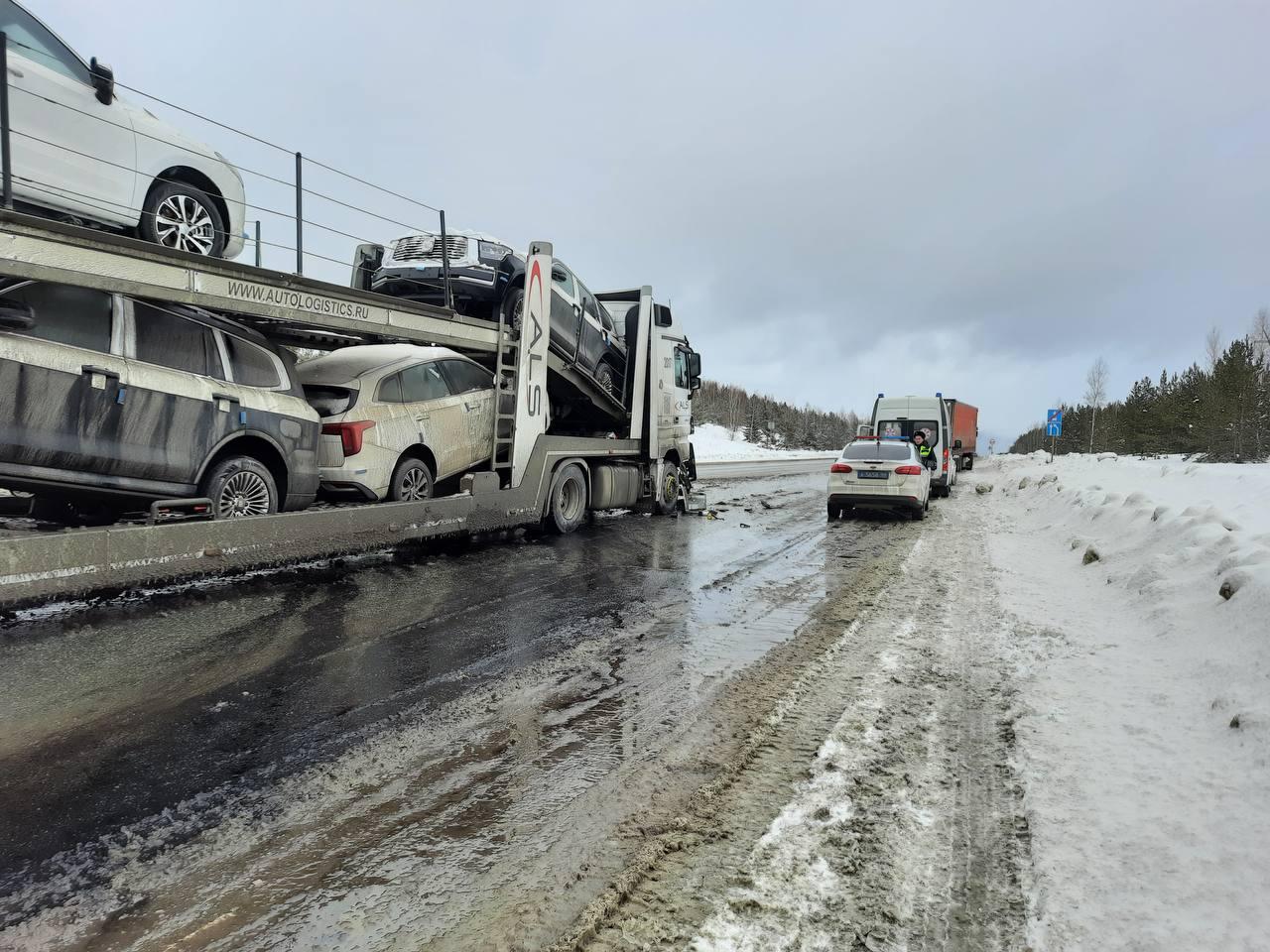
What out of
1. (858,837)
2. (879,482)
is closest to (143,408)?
(858,837)

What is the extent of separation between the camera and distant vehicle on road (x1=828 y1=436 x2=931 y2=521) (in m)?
12.4

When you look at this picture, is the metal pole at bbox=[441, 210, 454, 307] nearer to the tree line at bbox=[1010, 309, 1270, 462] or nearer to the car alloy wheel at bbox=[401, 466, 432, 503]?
the car alloy wheel at bbox=[401, 466, 432, 503]

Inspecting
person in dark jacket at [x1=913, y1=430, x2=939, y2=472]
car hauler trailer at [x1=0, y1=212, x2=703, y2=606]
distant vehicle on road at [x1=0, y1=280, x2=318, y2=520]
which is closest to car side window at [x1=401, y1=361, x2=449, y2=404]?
car hauler trailer at [x1=0, y1=212, x2=703, y2=606]

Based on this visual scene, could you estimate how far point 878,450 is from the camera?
1288cm

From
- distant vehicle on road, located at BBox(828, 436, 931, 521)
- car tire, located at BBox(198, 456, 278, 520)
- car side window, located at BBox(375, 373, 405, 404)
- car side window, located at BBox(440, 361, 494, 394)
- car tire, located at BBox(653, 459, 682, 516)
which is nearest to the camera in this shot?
car tire, located at BBox(198, 456, 278, 520)

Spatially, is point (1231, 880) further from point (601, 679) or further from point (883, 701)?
point (601, 679)

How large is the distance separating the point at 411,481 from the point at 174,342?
2677 mm

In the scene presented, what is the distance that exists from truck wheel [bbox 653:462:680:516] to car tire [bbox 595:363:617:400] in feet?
6.03

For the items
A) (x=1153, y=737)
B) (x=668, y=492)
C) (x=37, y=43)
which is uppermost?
(x=37, y=43)

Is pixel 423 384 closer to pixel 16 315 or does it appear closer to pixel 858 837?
pixel 16 315

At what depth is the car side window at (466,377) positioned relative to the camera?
26.6ft

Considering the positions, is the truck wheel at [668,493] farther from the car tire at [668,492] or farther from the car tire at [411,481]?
the car tire at [411,481]

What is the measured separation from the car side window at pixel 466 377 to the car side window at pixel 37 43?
3.84m

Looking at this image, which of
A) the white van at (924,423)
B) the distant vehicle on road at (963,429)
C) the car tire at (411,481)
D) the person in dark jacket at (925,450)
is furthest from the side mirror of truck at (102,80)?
the distant vehicle on road at (963,429)
